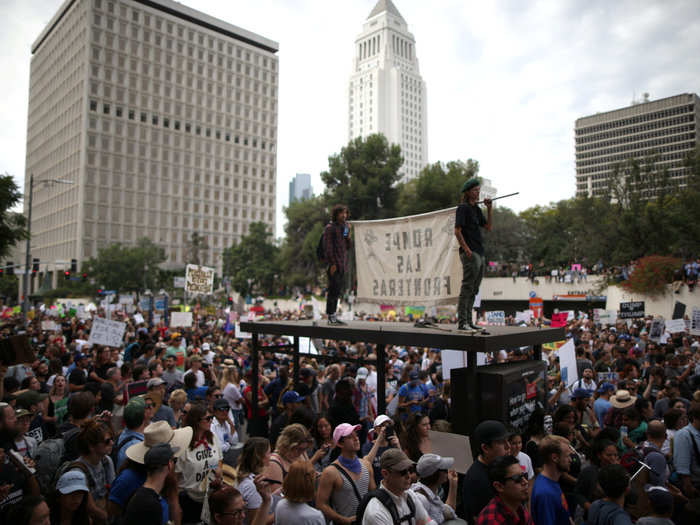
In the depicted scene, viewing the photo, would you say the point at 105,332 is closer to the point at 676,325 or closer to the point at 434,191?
the point at 676,325

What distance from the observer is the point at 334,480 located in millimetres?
4035

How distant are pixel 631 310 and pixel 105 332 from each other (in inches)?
639

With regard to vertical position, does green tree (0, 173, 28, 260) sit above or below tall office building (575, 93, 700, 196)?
below

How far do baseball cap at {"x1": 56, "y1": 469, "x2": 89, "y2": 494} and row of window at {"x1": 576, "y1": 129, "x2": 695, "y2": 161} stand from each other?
5458 inches

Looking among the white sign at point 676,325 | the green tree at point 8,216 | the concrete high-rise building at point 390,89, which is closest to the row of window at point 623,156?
the concrete high-rise building at point 390,89

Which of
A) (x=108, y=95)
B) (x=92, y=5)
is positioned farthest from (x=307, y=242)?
(x=92, y=5)

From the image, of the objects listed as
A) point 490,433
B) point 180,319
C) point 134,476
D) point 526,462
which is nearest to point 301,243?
point 180,319

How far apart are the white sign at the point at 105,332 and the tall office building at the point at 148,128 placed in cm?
7589

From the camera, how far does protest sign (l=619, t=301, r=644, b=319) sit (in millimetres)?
16828

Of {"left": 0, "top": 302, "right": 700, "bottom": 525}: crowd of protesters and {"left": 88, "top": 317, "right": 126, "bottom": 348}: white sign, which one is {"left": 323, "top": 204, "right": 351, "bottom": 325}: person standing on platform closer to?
{"left": 0, "top": 302, "right": 700, "bottom": 525}: crowd of protesters

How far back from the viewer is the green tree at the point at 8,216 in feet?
66.5

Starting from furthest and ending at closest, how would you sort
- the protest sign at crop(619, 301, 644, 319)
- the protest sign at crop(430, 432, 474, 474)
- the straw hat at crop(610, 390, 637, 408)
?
the protest sign at crop(619, 301, 644, 319)
the straw hat at crop(610, 390, 637, 408)
the protest sign at crop(430, 432, 474, 474)

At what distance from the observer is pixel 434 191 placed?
151 feet

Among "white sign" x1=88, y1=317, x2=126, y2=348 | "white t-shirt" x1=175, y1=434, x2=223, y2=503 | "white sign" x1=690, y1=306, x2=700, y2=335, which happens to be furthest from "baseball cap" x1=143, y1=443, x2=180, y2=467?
"white sign" x1=690, y1=306, x2=700, y2=335
